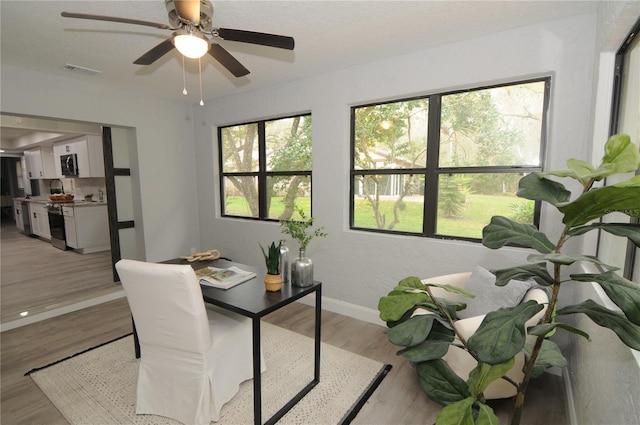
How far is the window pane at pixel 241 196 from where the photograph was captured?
13.9 ft

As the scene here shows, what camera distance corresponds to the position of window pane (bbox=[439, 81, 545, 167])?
7.83 ft

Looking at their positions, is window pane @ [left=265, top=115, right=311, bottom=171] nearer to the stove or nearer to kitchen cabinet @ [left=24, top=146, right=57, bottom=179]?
the stove

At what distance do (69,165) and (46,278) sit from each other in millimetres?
2895

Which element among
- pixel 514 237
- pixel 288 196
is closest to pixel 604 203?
pixel 514 237

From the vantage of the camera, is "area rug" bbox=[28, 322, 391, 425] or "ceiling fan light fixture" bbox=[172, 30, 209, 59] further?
"area rug" bbox=[28, 322, 391, 425]

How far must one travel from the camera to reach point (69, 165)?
6258 mm

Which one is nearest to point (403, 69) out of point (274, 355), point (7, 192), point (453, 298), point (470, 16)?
point (470, 16)

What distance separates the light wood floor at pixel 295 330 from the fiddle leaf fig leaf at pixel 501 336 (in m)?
1.35

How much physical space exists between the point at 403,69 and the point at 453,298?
2.03 m

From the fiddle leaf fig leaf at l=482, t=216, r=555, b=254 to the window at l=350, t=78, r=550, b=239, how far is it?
5.51 ft

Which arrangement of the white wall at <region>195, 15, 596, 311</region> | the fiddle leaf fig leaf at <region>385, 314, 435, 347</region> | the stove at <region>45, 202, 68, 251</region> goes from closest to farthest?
the fiddle leaf fig leaf at <region>385, 314, 435, 347</region> → the white wall at <region>195, 15, 596, 311</region> → the stove at <region>45, 202, 68, 251</region>

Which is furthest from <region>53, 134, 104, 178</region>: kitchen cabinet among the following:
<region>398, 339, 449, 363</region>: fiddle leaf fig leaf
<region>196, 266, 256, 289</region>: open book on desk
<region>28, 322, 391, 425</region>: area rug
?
<region>398, 339, 449, 363</region>: fiddle leaf fig leaf

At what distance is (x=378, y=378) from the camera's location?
2.27 meters

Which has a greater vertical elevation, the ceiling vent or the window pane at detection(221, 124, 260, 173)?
the ceiling vent
